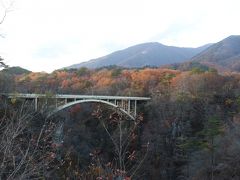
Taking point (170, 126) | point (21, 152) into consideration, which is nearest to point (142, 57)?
point (170, 126)

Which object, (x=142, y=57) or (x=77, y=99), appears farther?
(x=142, y=57)

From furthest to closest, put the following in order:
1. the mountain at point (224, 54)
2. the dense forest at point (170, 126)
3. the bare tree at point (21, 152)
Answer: the mountain at point (224, 54)
the dense forest at point (170, 126)
the bare tree at point (21, 152)

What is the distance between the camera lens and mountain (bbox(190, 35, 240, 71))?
104500 millimetres

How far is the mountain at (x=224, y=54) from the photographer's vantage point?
104500 millimetres

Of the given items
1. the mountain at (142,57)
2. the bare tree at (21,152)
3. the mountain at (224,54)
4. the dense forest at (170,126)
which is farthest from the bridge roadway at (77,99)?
the mountain at (142,57)

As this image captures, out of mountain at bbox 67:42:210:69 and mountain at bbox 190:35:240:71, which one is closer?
mountain at bbox 190:35:240:71

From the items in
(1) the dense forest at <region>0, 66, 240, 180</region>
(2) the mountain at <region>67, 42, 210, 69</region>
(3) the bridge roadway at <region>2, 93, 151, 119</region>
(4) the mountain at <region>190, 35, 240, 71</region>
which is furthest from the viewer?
(2) the mountain at <region>67, 42, 210, 69</region>

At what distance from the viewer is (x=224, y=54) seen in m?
118

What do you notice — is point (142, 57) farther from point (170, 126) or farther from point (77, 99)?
point (77, 99)

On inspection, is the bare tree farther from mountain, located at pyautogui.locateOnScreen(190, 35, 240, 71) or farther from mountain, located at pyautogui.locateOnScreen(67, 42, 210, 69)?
mountain, located at pyautogui.locateOnScreen(67, 42, 210, 69)

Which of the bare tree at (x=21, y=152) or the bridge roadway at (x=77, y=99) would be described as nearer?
the bare tree at (x=21, y=152)

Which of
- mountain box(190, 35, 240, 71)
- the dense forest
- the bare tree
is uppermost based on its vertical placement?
mountain box(190, 35, 240, 71)

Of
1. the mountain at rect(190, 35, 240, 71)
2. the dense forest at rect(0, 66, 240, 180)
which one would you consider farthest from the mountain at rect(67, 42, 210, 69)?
the dense forest at rect(0, 66, 240, 180)

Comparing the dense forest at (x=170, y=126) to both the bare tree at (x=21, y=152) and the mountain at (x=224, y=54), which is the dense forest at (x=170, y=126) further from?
the mountain at (x=224, y=54)
